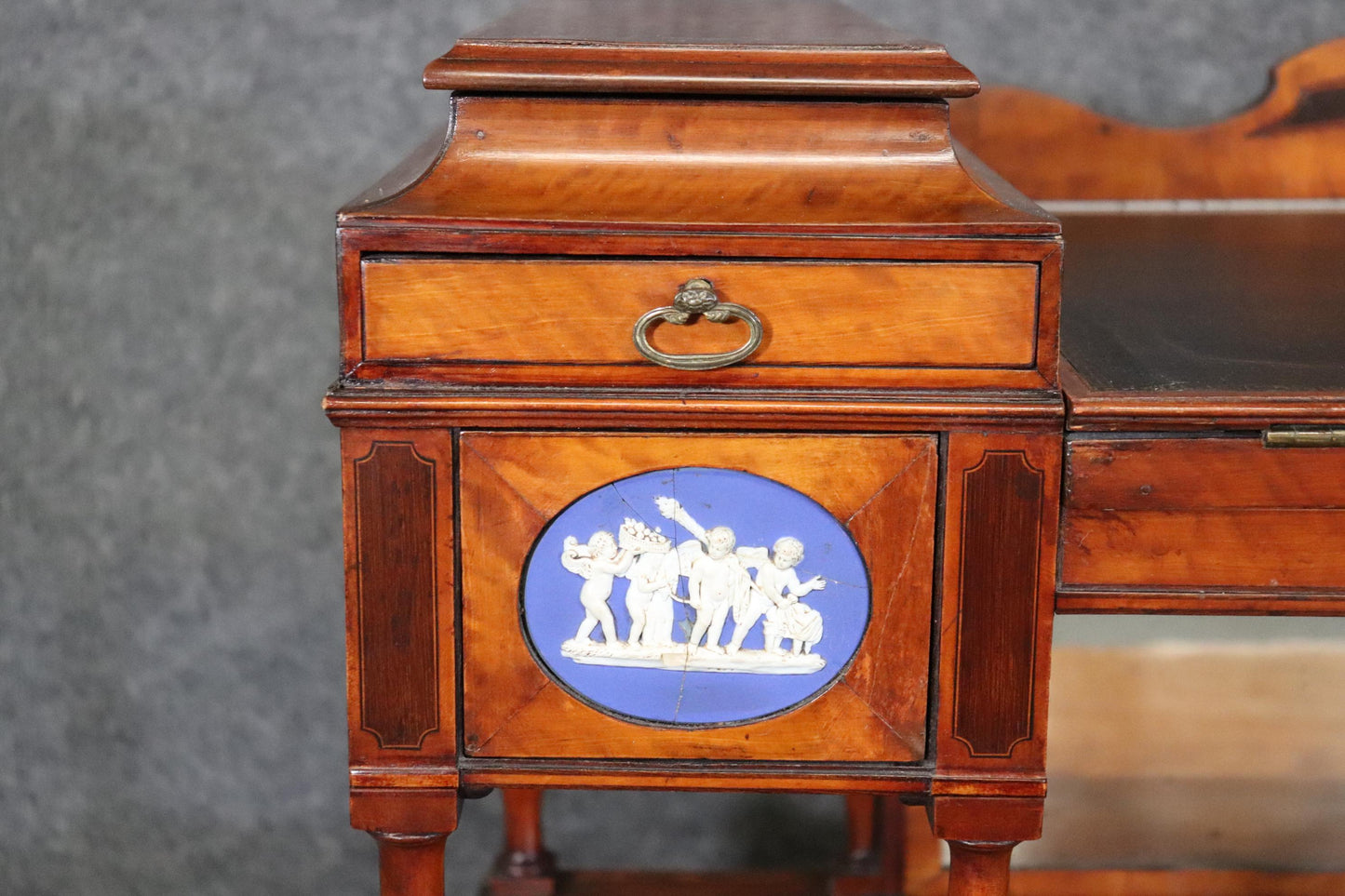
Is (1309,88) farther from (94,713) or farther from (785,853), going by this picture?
(94,713)

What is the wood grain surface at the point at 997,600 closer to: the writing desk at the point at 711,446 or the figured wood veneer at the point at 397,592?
the writing desk at the point at 711,446

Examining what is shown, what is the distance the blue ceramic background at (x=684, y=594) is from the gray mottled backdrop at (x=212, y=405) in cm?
69

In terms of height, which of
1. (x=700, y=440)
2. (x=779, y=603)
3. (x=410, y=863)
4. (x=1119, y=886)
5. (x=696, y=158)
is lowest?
(x=1119, y=886)

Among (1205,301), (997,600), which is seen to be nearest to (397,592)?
(997,600)

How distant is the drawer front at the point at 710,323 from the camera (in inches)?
36.5

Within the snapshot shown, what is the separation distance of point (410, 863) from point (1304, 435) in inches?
23.8

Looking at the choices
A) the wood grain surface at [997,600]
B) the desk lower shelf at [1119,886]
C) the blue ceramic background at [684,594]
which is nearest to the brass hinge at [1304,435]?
the wood grain surface at [997,600]

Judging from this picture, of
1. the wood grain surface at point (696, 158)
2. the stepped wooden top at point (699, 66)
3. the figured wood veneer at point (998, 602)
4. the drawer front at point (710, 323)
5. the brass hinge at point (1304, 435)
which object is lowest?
the figured wood veneer at point (998, 602)

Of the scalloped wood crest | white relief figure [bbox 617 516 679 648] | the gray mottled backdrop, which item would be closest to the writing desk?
white relief figure [bbox 617 516 679 648]

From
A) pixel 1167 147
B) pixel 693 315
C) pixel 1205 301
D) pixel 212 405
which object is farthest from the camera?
pixel 212 405

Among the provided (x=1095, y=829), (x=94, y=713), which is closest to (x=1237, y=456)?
(x=1095, y=829)

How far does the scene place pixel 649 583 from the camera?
3.20 ft

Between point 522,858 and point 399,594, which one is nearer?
point 399,594

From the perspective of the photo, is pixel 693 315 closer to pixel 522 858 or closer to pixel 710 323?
pixel 710 323
